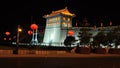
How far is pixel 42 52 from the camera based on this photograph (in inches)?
993

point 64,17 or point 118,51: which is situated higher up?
point 64,17

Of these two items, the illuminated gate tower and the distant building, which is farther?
the illuminated gate tower

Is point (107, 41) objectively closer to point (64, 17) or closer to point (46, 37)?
point (64, 17)

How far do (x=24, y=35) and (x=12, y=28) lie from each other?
579 cm

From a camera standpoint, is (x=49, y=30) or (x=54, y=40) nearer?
(x=54, y=40)

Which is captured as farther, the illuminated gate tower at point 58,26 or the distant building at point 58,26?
the illuminated gate tower at point 58,26

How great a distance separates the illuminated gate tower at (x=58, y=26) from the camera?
65.4 metres

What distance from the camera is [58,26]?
67.7 m

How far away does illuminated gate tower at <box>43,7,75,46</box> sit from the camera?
215ft
